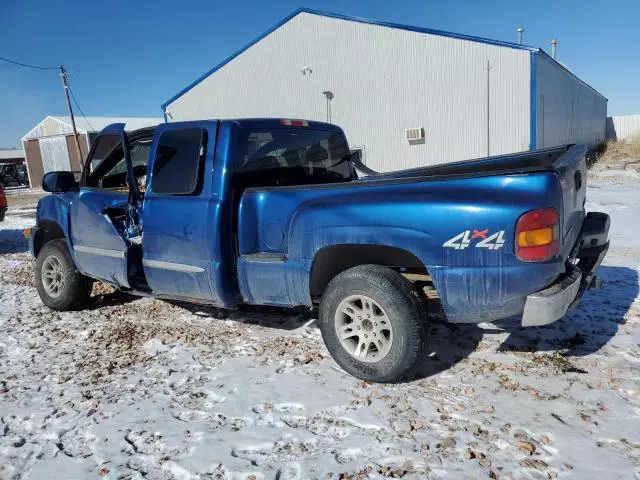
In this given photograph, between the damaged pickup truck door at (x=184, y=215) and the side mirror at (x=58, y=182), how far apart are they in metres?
1.43

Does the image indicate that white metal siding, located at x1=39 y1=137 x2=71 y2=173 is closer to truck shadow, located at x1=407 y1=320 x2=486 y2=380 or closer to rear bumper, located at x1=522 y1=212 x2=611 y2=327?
truck shadow, located at x1=407 y1=320 x2=486 y2=380

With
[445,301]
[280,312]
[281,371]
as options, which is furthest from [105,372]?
[445,301]

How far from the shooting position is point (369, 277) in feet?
11.1

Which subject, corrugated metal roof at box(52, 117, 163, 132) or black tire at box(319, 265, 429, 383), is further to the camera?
corrugated metal roof at box(52, 117, 163, 132)

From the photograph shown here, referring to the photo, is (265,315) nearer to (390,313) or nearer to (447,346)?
(447,346)

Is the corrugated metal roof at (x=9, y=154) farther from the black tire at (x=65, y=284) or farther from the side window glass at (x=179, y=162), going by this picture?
the side window glass at (x=179, y=162)

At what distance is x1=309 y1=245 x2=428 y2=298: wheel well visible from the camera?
3.56m

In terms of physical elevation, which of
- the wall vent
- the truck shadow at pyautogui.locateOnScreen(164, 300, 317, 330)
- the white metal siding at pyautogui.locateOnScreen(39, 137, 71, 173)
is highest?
the white metal siding at pyautogui.locateOnScreen(39, 137, 71, 173)

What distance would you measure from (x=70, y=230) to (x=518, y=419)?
4.61 m

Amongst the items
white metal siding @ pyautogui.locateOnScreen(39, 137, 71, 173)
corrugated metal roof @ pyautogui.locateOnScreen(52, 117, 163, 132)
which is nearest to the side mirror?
corrugated metal roof @ pyautogui.locateOnScreen(52, 117, 163, 132)

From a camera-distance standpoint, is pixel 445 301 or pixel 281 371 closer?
pixel 445 301

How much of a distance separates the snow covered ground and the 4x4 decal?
1.03 metres

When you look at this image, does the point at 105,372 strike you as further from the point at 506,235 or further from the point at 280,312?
the point at 506,235

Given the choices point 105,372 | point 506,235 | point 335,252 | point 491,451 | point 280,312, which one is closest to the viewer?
point 491,451
